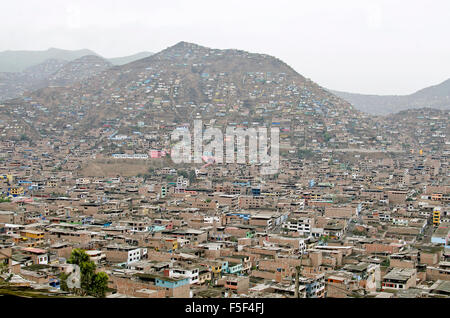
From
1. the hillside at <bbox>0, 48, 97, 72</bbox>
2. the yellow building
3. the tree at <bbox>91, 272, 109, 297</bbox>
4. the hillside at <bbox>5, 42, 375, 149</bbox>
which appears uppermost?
the hillside at <bbox>0, 48, 97, 72</bbox>

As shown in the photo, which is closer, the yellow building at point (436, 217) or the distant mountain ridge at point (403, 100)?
the yellow building at point (436, 217)

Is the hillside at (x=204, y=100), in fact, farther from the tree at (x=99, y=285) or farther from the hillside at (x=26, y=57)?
the hillside at (x=26, y=57)

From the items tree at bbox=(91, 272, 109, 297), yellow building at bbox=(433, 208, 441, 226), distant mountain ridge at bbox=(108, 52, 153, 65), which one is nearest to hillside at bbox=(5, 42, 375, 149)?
yellow building at bbox=(433, 208, 441, 226)

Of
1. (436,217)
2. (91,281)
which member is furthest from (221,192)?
(91,281)

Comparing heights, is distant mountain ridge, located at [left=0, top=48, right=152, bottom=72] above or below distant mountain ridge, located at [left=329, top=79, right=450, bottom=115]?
above

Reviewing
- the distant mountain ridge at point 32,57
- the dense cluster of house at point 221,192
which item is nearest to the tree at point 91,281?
the dense cluster of house at point 221,192

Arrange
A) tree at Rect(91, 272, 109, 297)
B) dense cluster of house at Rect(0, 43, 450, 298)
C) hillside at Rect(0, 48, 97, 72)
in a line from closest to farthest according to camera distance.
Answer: tree at Rect(91, 272, 109, 297) < dense cluster of house at Rect(0, 43, 450, 298) < hillside at Rect(0, 48, 97, 72)

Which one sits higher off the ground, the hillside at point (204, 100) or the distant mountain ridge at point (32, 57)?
the distant mountain ridge at point (32, 57)

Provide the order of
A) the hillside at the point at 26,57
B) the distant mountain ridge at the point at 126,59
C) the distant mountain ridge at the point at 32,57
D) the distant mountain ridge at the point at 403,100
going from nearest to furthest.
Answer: the distant mountain ridge at the point at 403,100 → the hillside at the point at 26,57 → the distant mountain ridge at the point at 32,57 → the distant mountain ridge at the point at 126,59

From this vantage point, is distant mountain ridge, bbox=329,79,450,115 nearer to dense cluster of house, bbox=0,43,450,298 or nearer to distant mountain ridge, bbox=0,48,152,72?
dense cluster of house, bbox=0,43,450,298
